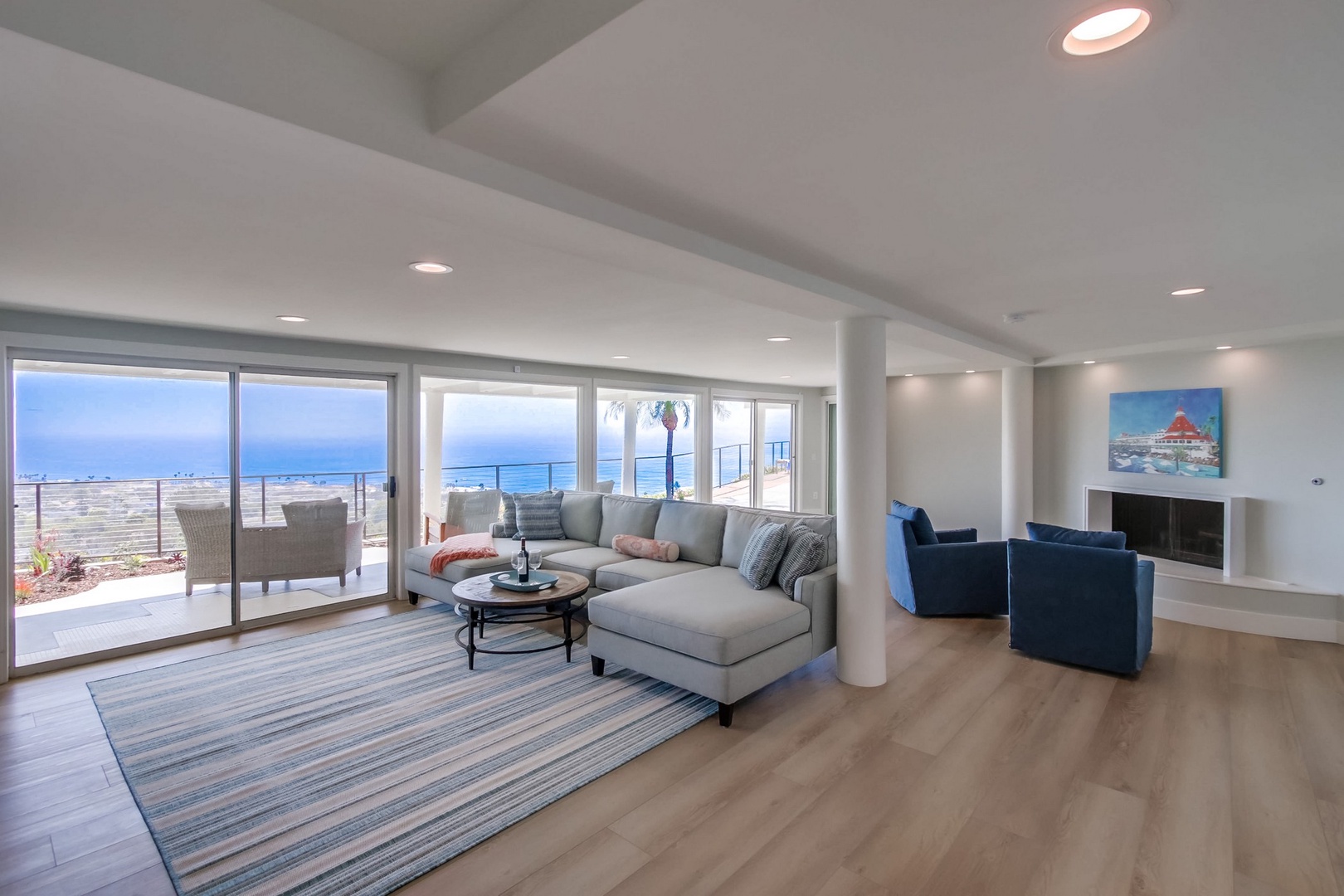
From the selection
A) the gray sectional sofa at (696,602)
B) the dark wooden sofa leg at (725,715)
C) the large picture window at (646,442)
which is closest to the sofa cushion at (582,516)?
the gray sectional sofa at (696,602)

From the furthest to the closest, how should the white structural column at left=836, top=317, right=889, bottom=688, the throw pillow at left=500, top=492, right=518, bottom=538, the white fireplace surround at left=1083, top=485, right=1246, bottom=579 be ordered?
the throw pillow at left=500, top=492, right=518, bottom=538 → the white fireplace surround at left=1083, top=485, right=1246, bottom=579 → the white structural column at left=836, top=317, right=889, bottom=688

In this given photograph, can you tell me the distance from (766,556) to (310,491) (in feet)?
12.4

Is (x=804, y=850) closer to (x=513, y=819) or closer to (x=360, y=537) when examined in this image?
(x=513, y=819)

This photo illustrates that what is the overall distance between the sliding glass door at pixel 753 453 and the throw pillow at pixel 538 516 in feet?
11.0

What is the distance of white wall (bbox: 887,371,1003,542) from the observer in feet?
24.7

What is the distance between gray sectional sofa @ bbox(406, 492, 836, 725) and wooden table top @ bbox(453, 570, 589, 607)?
0.25 meters

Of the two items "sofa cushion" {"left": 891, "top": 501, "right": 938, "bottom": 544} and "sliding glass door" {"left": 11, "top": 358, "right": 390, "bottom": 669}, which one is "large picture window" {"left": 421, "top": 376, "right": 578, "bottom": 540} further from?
"sofa cushion" {"left": 891, "top": 501, "right": 938, "bottom": 544}

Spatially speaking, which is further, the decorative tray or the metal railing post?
the metal railing post

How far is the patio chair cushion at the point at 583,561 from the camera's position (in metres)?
4.82

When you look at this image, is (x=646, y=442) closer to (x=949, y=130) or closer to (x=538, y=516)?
(x=538, y=516)

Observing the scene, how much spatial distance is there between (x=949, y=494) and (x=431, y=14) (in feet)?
25.8

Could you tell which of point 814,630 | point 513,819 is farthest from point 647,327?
point 513,819

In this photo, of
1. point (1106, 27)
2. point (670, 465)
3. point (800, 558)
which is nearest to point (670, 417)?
point (670, 465)

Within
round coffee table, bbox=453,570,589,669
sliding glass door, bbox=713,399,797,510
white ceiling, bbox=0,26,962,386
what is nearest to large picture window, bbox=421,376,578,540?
white ceiling, bbox=0,26,962,386
